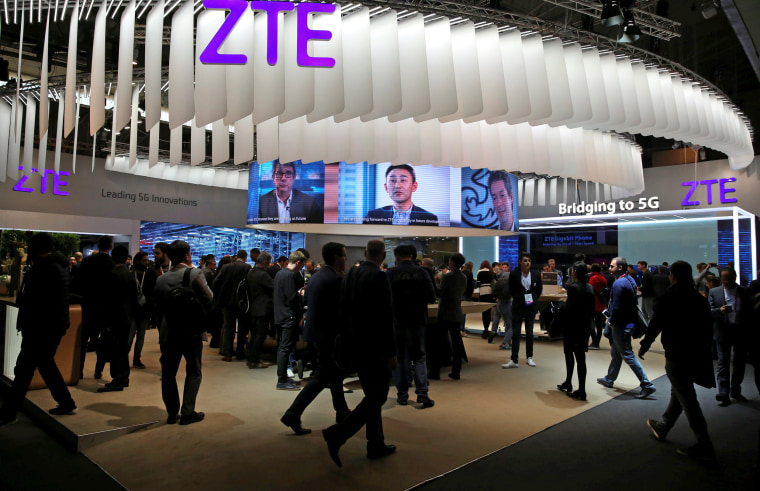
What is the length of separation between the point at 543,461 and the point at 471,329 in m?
7.64

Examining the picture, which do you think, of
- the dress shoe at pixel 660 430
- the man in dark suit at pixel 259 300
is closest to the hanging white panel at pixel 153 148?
the man in dark suit at pixel 259 300

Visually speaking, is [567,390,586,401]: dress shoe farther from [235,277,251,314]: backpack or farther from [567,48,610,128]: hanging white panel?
[235,277,251,314]: backpack

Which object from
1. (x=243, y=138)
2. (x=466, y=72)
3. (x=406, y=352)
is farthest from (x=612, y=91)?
(x=243, y=138)

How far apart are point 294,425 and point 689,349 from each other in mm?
3014

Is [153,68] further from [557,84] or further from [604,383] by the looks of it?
[604,383]

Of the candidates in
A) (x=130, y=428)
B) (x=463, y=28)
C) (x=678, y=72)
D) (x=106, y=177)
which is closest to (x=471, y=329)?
(x=678, y=72)

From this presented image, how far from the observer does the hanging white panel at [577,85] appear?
17.0ft

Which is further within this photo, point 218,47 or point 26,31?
point 26,31

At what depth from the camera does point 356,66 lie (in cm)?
444

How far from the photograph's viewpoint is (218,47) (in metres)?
4.12

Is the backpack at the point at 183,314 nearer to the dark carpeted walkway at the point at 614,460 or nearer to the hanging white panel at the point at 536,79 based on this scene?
the dark carpeted walkway at the point at 614,460

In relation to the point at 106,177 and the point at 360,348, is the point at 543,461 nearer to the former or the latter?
the point at 360,348

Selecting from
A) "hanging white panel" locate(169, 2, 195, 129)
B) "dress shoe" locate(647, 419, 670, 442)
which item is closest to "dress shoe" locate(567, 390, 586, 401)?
"dress shoe" locate(647, 419, 670, 442)

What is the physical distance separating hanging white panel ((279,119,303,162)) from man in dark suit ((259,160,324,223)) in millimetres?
5506
